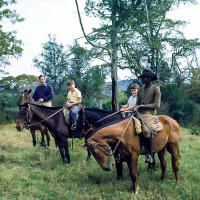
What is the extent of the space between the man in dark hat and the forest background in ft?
26.8

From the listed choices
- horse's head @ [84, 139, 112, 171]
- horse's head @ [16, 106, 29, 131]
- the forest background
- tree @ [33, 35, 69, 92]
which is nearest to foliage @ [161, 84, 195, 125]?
the forest background

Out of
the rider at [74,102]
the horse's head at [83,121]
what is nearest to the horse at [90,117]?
the horse's head at [83,121]

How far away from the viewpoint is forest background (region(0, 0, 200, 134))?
58.9ft

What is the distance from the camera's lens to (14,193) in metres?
6.23

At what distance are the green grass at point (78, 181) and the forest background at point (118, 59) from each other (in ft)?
21.8

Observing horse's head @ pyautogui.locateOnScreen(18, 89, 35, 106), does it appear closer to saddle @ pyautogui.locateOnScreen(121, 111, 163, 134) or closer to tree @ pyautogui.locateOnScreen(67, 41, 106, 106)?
saddle @ pyautogui.locateOnScreen(121, 111, 163, 134)

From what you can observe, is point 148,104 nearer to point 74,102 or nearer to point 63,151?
point 74,102

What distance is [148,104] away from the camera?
6699mm

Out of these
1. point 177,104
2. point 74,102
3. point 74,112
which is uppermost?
point 74,102

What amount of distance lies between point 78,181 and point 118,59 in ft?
49.9

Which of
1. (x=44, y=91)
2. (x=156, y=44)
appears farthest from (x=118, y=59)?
(x=44, y=91)

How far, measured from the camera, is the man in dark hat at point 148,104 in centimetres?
657

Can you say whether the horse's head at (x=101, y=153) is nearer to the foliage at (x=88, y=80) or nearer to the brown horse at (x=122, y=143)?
the brown horse at (x=122, y=143)

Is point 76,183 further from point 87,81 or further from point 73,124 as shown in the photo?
point 87,81
